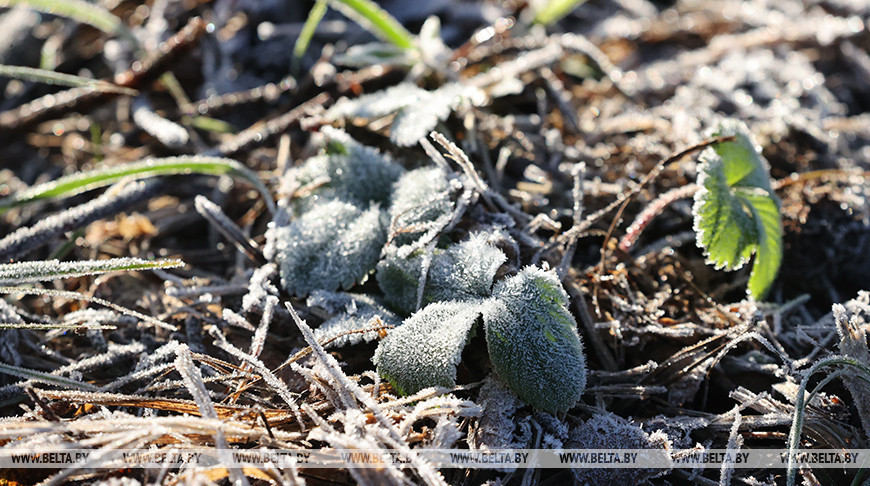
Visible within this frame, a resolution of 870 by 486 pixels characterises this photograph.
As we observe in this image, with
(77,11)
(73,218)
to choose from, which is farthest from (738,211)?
(77,11)

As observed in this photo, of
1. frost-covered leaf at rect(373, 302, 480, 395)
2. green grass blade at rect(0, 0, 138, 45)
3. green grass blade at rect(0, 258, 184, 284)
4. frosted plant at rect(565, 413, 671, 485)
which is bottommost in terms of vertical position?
frosted plant at rect(565, 413, 671, 485)

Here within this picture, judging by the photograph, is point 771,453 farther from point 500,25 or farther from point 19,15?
point 19,15

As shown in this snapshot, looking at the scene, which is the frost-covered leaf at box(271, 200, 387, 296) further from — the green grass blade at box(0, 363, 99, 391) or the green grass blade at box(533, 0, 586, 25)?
the green grass blade at box(533, 0, 586, 25)

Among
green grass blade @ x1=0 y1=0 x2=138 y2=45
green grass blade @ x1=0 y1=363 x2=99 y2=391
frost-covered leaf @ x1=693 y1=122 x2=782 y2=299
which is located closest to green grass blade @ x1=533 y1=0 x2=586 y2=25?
frost-covered leaf @ x1=693 y1=122 x2=782 y2=299

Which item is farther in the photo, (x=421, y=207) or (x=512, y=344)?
(x=421, y=207)

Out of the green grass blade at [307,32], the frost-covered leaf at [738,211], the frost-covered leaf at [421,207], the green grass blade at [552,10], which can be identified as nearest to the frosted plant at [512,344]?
the frost-covered leaf at [421,207]

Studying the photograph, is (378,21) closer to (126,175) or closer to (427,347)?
(126,175)

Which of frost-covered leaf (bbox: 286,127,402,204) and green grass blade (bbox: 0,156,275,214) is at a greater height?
green grass blade (bbox: 0,156,275,214)

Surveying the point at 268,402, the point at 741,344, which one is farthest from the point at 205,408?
the point at 741,344
